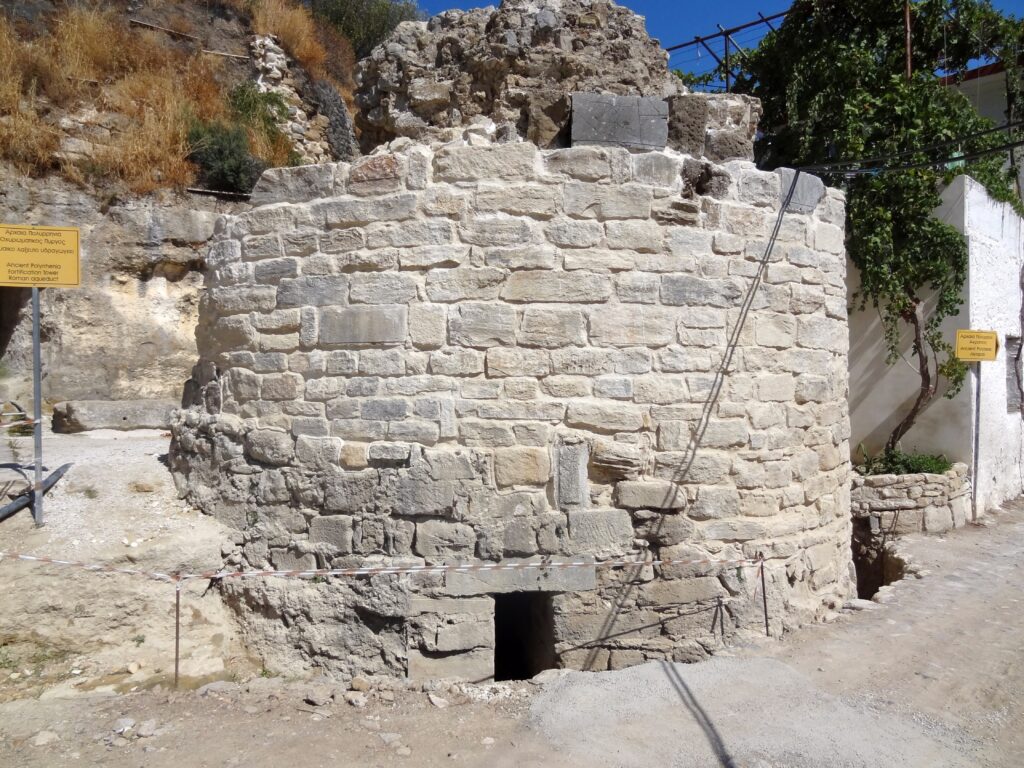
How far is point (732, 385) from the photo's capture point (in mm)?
4109

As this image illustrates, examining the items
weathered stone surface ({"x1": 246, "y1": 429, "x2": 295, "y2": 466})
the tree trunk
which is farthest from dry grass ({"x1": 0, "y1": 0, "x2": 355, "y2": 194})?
the tree trunk

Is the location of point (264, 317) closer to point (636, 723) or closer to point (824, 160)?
point (636, 723)

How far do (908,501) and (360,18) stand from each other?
1427 cm

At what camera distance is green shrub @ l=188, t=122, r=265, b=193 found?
9531mm

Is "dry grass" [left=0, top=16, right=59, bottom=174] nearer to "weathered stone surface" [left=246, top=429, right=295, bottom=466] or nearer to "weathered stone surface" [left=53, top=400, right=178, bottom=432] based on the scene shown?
"weathered stone surface" [left=53, top=400, right=178, bottom=432]

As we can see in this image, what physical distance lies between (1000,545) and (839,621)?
12.4ft

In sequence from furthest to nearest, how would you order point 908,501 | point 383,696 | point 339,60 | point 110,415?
point 339,60 < point 908,501 < point 110,415 < point 383,696

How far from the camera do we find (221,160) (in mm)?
9570

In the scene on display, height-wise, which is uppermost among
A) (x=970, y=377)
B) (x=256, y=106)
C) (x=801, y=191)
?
(x=256, y=106)

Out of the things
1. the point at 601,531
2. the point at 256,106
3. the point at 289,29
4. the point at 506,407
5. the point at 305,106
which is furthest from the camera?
Answer: the point at 289,29

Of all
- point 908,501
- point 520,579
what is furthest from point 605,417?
point 908,501

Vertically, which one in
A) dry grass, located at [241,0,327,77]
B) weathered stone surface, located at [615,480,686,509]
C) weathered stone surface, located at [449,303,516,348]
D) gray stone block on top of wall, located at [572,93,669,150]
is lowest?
weathered stone surface, located at [615,480,686,509]

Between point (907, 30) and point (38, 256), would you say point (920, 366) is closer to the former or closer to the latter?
point (907, 30)

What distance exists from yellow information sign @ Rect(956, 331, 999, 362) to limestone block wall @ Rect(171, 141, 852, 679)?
5056 millimetres
